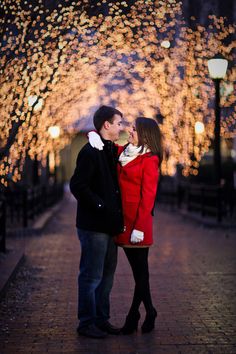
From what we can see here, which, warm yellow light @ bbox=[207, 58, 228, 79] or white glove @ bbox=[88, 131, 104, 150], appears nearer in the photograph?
white glove @ bbox=[88, 131, 104, 150]

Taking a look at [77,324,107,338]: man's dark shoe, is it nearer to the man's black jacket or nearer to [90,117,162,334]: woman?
[90,117,162,334]: woman

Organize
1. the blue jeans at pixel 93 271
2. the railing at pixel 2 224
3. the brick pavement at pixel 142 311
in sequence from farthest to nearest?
1. the railing at pixel 2 224
2. the blue jeans at pixel 93 271
3. the brick pavement at pixel 142 311

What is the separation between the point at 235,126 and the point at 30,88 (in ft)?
59.2

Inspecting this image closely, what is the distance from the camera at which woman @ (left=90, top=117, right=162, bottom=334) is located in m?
6.53

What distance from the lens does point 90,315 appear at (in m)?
6.64

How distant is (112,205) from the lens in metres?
6.43

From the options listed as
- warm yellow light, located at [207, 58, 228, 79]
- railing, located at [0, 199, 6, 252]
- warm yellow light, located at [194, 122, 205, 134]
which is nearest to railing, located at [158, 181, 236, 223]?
warm yellow light, located at [194, 122, 205, 134]

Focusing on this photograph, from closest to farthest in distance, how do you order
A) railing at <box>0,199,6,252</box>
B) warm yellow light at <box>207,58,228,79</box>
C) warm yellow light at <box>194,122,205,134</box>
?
railing at <box>0,199,6,252</box>
warm yellow light at <box>207,58,228,79</box>
warm yellow light at <box>194,122,205,134</box>

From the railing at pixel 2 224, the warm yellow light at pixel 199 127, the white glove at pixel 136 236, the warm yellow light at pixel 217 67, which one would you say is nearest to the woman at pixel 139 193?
the white glove at pixel 136 236

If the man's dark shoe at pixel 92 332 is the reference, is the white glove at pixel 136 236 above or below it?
above

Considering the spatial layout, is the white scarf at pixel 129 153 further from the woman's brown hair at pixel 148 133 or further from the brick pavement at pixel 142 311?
the brick pavement at pixel 142 311

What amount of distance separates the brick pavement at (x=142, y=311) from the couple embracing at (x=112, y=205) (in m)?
0.33

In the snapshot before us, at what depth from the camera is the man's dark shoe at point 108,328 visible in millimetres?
6758

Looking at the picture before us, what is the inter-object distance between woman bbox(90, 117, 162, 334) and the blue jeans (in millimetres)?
165
